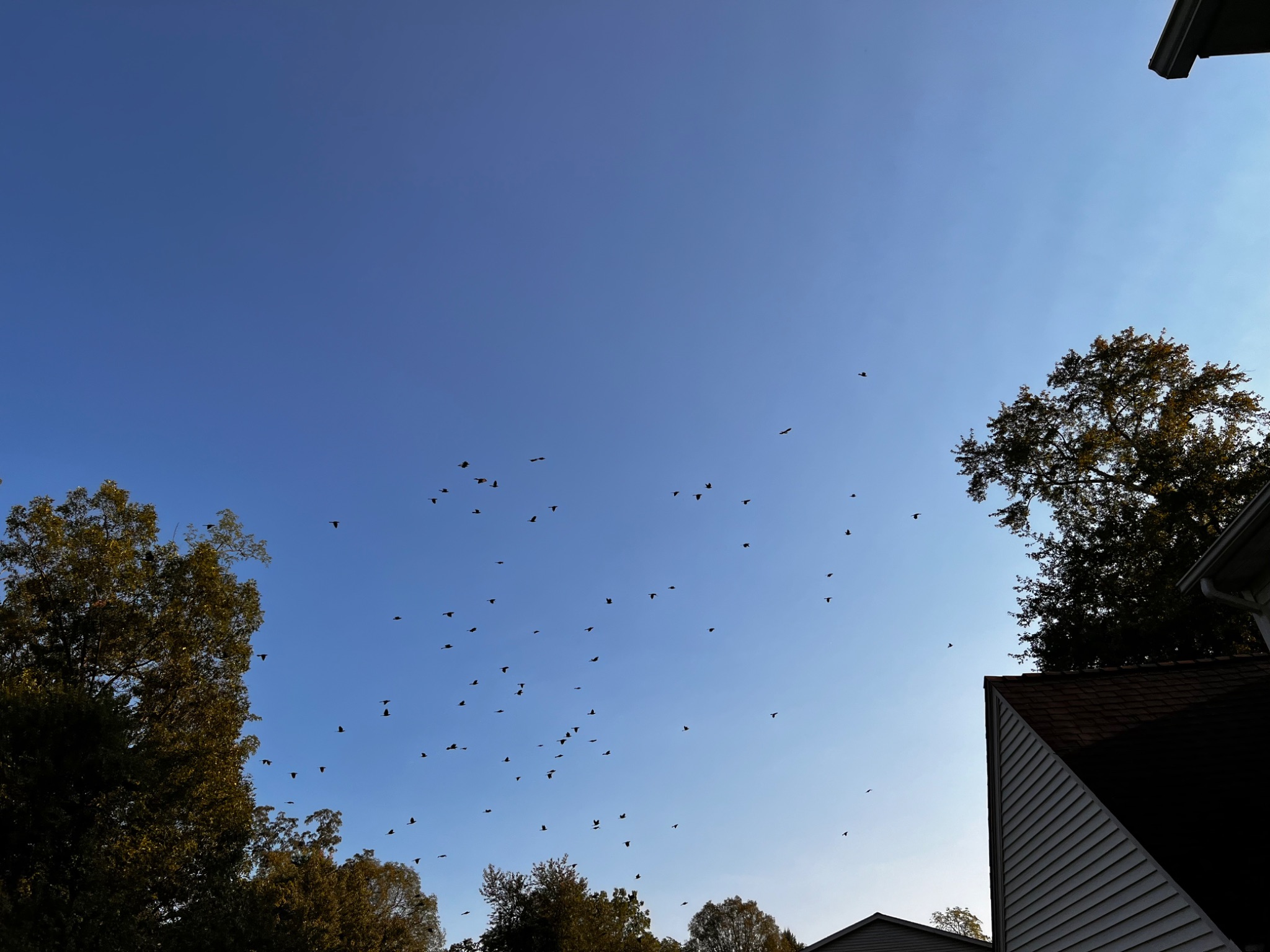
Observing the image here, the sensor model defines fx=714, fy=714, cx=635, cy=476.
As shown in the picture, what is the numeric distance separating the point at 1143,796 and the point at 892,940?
16.9 metres

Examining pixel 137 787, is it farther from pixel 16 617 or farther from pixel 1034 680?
pixel 1034 680

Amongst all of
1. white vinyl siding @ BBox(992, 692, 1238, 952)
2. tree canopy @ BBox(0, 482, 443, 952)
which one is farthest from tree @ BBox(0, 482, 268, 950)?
white vinyl siding @ BBox(992, 692, 1238, 952)

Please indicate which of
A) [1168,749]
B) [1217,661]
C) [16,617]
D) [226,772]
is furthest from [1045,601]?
[16,617]

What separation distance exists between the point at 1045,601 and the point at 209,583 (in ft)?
99.1

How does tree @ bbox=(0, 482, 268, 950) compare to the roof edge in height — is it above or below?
above

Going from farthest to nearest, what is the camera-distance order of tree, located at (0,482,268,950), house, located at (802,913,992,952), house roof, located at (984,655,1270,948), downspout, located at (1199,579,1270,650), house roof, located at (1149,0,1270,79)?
house, located at (802,913,992,952) → tree, located at (0,482,268,950) → downspout, located at (1199,579,1270,650) → house roof, located at (984,655,1270,948) → house roof, located at (1149,0,1270,79)

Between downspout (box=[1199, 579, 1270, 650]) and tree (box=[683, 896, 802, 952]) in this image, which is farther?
tree (box=[683, 896, 802, 952])

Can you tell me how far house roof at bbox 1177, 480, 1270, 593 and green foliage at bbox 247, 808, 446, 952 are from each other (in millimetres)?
28565

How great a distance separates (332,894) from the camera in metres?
41.0

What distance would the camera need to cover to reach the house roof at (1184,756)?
7973 millimetres

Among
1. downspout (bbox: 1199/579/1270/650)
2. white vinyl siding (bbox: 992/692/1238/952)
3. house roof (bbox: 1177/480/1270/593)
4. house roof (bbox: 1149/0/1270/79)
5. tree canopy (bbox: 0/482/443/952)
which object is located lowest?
white vinyl siding (bbox: 992/692/1238/952)

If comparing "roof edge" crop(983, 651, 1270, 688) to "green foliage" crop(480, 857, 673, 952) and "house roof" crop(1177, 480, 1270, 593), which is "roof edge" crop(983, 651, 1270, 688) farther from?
"green foliage" crop(480, 857, 673, 952)

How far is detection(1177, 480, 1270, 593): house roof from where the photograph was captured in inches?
334

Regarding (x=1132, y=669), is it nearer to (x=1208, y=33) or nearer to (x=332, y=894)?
(x=1208, y=33)
